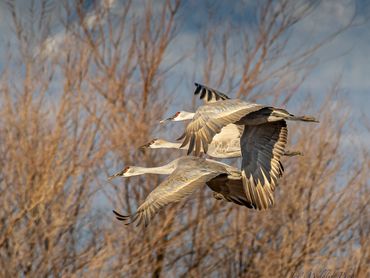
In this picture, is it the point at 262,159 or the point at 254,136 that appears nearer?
the point at 262,159

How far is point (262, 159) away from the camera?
16.4 ft

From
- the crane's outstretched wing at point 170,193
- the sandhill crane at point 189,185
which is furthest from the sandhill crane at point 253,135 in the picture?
the crane's outstretched wing at point 170,193

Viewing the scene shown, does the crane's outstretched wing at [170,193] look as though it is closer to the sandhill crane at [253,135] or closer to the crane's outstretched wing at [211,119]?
the sandhill crane at [253,135]

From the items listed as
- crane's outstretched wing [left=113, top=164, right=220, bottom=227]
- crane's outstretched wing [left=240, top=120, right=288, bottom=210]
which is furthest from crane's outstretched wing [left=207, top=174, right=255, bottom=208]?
crane's outstretched wing [left=113, top=164, right=220, bottom=227]

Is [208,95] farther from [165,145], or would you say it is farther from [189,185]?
[165,145]

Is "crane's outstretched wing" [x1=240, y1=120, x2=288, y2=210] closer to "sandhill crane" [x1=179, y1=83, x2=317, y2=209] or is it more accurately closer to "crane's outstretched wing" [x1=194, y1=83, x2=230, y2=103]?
"sandhill crane" [x1=179, y1=83, x2=317, y2=209]

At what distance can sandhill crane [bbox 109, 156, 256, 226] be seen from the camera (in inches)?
184

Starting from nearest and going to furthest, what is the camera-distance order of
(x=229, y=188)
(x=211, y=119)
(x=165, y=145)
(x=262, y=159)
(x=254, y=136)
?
(x=211, y=119)
(x=262, y=159)
(x=254, y=136)
(x=229, y=188)
(x=165, y=145)

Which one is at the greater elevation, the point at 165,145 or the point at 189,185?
the point at 165,145

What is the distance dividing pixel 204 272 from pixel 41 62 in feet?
13.0

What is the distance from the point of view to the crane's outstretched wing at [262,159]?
4.70m

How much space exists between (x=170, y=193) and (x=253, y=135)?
0.78 m

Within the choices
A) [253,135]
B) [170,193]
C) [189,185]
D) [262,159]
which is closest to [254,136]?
[253,135]

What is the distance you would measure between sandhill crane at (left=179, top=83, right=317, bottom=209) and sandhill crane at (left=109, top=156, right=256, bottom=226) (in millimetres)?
126
